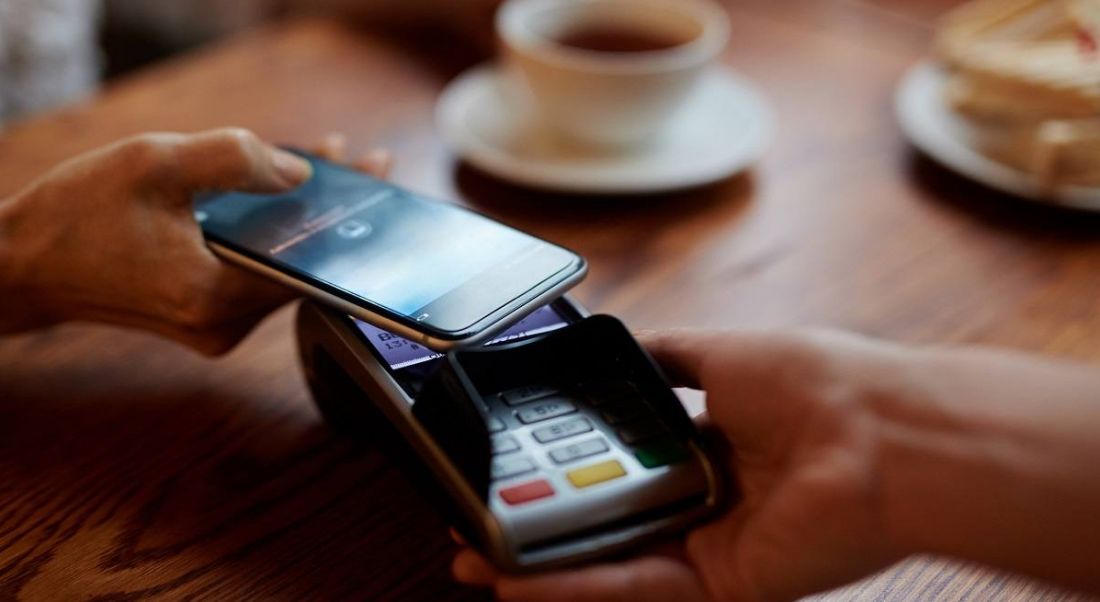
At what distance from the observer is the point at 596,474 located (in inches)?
17.2

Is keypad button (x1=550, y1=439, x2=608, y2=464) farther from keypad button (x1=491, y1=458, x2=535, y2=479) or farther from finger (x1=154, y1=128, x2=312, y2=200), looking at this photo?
finger (x1=154, y1=128, x2=312, y2=200)

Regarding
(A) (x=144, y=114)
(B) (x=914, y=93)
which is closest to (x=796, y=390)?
(B) (x=914, y=93)

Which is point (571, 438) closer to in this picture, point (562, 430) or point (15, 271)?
point (562, 430)

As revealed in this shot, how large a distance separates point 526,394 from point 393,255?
0.35 feet

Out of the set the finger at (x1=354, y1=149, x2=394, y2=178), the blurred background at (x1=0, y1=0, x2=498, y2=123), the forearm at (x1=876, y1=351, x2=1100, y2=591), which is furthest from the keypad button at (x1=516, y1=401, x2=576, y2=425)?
the blurred background at (x1=0, y1=0, x2=498, y2=123)

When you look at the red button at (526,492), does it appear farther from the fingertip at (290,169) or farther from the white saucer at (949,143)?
the white saucer at (949,143)

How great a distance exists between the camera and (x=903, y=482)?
0.41m

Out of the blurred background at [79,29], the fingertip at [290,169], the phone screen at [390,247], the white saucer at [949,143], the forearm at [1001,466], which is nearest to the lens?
the forearm at [1001,466]

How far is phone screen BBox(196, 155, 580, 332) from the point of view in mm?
489

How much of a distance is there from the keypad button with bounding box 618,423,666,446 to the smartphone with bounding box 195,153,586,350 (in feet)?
0.23

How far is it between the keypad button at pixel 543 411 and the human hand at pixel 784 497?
0.22 feet

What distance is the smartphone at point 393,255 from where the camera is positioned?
0.48 m

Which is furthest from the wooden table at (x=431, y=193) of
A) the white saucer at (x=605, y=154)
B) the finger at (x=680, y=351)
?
the finger at (x=680, y=351)

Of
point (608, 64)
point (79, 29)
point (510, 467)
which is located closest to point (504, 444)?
point (510, 467)
